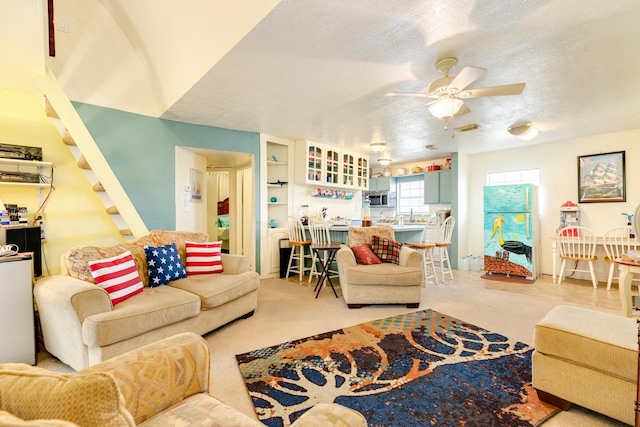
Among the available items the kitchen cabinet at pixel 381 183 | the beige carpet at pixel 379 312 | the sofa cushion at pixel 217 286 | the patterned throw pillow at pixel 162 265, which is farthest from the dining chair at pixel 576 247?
the patterned throw pillow at pixel 162 265

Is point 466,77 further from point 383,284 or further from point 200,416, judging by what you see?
point 200,416

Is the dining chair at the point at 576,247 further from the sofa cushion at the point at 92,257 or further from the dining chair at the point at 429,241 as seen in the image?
the sofa cushion at the point at 92,257

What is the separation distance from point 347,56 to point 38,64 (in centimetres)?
259

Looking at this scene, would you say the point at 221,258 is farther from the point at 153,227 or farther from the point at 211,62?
the point at 211,62

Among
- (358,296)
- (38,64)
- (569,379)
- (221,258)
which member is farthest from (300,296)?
(38,64)

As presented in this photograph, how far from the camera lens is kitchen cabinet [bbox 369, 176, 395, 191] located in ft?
25.3

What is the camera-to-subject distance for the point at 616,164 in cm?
478

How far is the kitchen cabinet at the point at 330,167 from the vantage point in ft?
17.7

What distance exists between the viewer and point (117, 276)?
232 centimetres

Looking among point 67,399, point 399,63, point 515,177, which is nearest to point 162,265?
point 67,399

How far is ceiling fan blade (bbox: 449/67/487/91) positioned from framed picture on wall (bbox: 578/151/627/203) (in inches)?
165

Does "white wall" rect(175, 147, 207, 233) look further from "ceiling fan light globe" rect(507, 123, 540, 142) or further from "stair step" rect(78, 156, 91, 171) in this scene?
"ceiling fan light globe" rect(507, 123, 540, 142)

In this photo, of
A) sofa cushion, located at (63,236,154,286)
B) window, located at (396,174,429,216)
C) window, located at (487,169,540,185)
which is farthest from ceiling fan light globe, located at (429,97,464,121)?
window, located at (396,174,429,216)

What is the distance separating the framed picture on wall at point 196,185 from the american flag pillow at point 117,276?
89.4 inches
